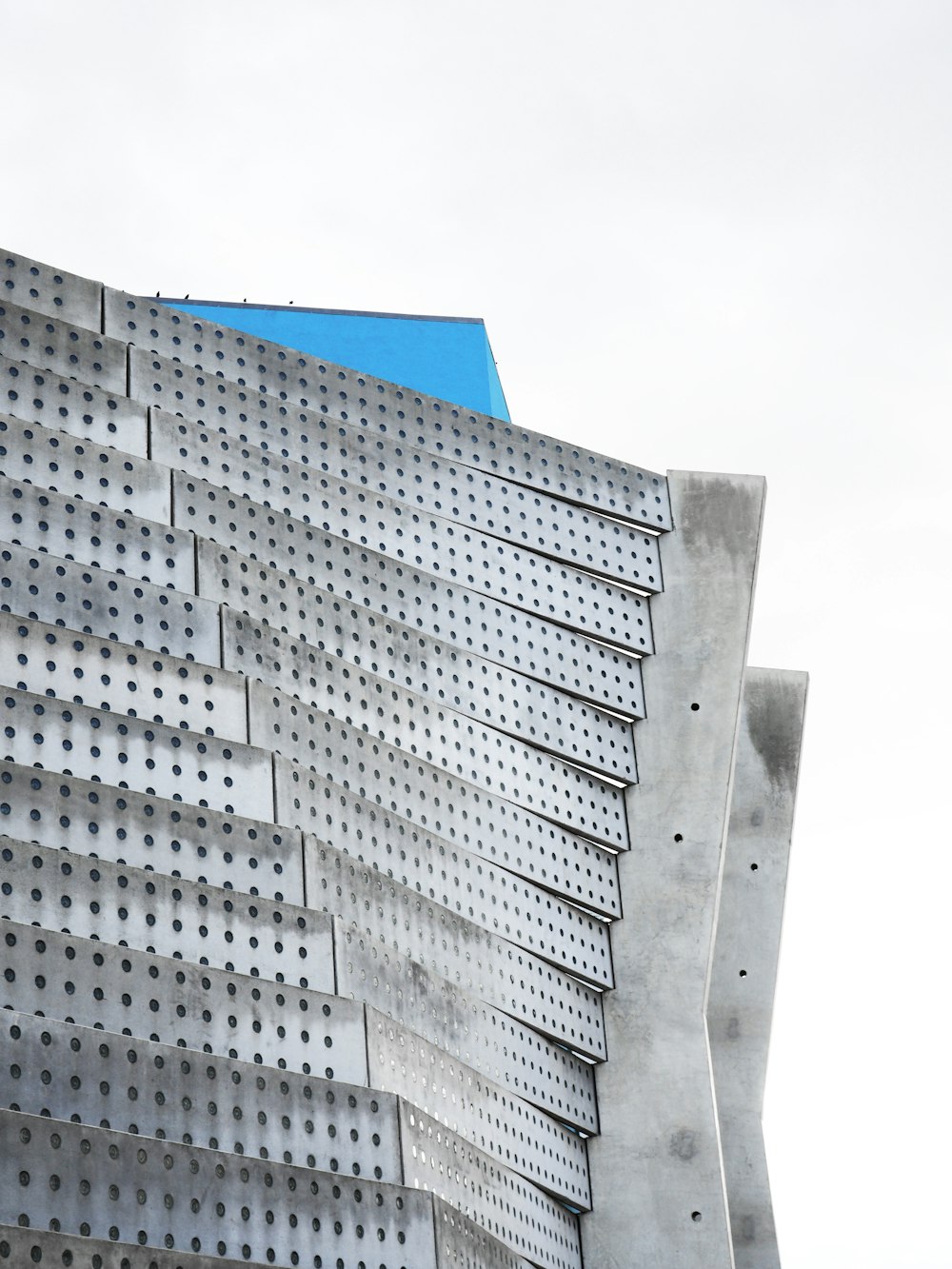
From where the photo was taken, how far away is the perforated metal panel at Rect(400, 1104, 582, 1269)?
1289 cm

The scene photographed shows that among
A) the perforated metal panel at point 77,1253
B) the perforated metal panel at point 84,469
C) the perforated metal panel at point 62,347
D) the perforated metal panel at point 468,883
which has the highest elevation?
the perforated metal panel at point 62,347

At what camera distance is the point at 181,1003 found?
11.7m

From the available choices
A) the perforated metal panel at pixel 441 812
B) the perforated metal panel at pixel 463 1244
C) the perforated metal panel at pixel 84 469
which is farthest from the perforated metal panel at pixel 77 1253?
the perforated metal panel at pixel 84 469

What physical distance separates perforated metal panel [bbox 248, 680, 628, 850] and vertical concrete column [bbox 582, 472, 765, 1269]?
0.58 metres

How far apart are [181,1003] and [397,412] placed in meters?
7.67

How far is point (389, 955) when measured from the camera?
1415cm

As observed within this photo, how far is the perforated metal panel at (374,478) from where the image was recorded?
624 inches

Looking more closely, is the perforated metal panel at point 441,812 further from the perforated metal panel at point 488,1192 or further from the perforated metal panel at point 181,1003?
the perforated metal panel at point 488,1192

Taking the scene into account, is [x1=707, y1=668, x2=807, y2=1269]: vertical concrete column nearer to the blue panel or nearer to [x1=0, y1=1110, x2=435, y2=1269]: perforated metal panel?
the blue panel

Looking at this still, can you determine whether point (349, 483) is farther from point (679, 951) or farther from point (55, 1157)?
point (55, 1157)

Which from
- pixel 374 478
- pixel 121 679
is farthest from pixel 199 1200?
pixel 374 478

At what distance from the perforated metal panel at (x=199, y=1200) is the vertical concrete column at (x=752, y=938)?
34.8 feet

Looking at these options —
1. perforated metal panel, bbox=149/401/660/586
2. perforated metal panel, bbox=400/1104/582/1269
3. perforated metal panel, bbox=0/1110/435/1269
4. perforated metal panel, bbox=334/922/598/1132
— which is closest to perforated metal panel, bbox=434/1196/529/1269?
perforated metal panel, bbox=0/1110/435/1269

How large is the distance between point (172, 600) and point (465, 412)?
5.41m
